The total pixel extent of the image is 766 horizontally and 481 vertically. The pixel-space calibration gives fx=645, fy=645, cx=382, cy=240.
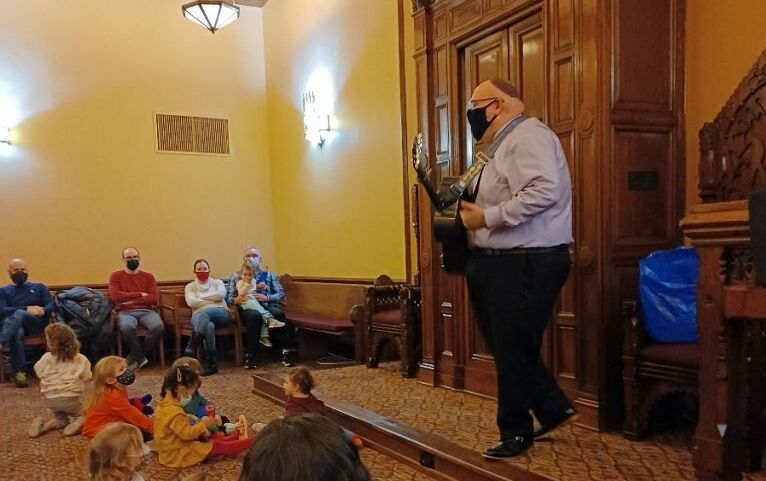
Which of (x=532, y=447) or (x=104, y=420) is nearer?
(x=532, y=447)

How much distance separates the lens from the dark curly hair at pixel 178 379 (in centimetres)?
327

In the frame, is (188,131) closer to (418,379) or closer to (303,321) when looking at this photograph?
(303,321)

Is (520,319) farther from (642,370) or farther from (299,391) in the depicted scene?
(299,391)

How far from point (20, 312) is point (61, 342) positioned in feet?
7.07

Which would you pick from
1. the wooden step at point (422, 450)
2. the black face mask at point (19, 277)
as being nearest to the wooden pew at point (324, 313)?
the wooden step at point (422, 450)

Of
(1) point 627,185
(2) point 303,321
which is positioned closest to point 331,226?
(2) point 303,321

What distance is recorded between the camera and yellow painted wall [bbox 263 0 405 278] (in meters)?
5.77

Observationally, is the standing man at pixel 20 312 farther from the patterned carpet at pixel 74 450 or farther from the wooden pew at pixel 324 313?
the wooden pew at pixel 324 313

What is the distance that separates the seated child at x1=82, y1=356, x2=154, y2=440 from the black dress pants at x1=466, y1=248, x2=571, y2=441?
2.09m

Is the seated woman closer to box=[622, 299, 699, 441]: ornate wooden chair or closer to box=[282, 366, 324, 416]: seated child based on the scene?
box=[282, 366, 324, 416]: seated child

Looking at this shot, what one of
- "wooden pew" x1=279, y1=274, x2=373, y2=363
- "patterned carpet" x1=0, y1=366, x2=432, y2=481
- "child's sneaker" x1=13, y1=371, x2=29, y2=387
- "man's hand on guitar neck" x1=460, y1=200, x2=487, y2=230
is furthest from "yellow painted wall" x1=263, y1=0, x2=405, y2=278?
"man's hand on guitar neck" x1=460, y1=200, x2=487, y2=230

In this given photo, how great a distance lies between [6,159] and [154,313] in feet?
7.54

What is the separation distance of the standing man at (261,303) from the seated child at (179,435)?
2.72 m

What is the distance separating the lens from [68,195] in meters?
6.92
